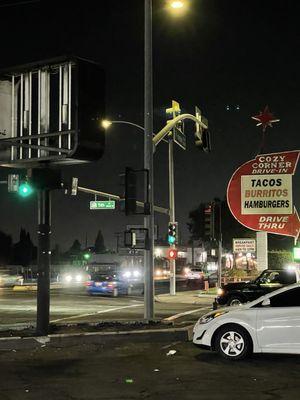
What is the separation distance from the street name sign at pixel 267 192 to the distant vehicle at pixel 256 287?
13.5 feet

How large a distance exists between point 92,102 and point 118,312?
12035 mm

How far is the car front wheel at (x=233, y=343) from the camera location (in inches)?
413

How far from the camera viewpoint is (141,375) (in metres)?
9.32

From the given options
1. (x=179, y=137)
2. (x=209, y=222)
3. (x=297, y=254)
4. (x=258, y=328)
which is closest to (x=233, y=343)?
(x=258, y=328)

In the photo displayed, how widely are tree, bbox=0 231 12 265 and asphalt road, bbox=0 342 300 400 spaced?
151650 millimetres

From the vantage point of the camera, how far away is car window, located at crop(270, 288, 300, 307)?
34.3 ft

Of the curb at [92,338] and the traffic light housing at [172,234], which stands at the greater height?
the traffic light housing at [172,234]

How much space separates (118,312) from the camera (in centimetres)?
2220

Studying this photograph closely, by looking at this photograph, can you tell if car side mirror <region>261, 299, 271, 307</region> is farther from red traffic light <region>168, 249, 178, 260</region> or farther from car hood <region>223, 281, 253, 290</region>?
red traffic light <region>168, 249, 178, 260</region>

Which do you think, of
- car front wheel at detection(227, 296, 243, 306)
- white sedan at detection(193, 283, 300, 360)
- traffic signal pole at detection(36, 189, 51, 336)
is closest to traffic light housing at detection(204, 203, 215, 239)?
car front wheel at detection(227, 296, 243, 306)

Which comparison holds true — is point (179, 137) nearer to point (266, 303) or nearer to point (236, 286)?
point (236, 286)

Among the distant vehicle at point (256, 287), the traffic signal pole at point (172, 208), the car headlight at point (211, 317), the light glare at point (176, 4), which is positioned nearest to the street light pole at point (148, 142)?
the light glare at point (176, 4)

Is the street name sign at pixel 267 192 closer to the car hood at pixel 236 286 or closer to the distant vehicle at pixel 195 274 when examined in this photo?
the car hood at pixel 236 286

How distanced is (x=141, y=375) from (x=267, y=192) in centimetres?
1713
